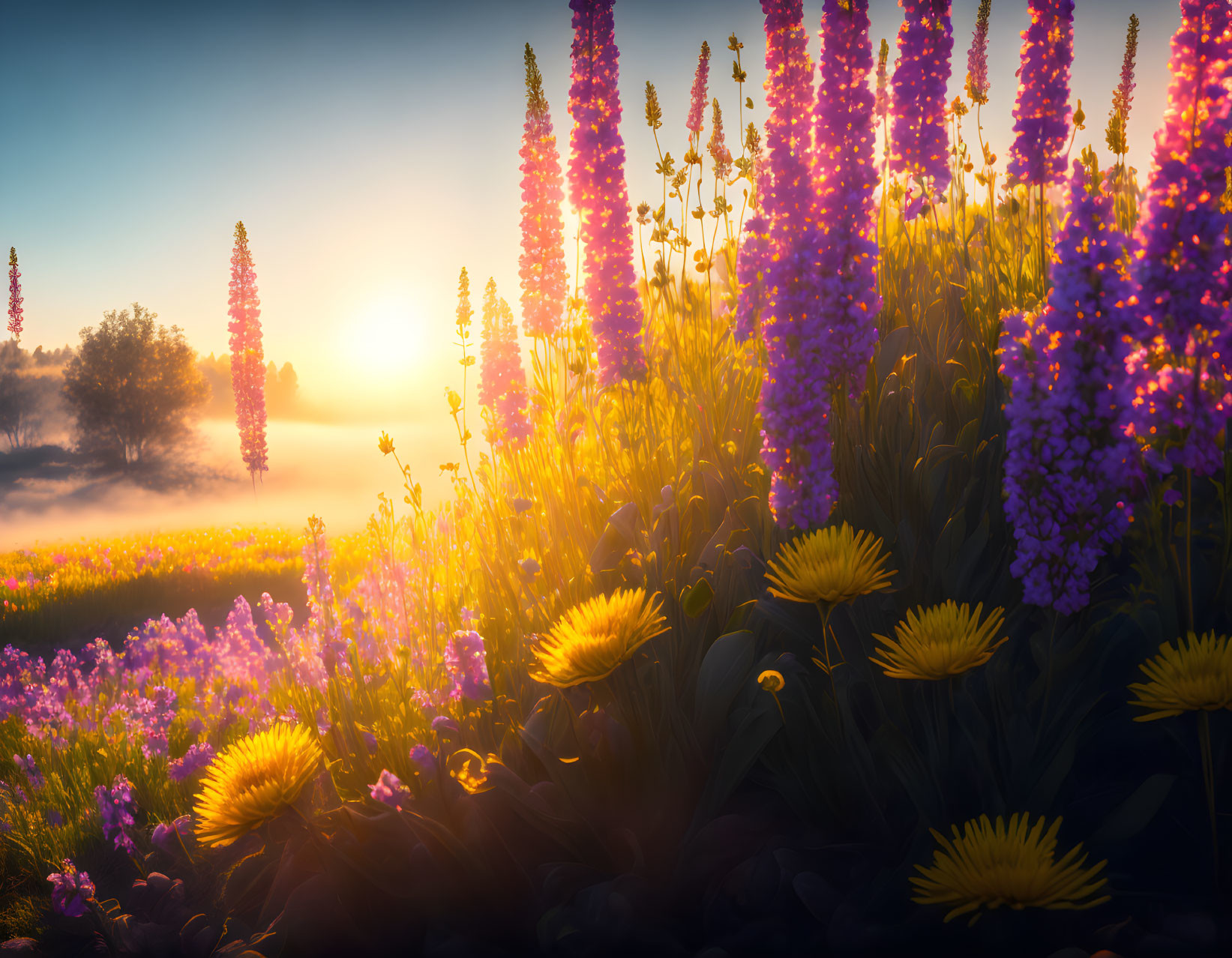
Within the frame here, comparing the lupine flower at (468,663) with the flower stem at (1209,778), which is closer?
the flower stem at (1209,778)

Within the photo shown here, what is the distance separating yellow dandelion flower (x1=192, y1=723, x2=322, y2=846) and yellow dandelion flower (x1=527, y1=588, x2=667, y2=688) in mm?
519

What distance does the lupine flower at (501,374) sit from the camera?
383 centimetres

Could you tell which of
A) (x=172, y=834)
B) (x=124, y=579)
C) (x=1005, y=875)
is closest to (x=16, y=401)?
(x=124, y=579)

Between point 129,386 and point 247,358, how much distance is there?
23755 mm

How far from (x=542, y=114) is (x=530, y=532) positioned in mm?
1938

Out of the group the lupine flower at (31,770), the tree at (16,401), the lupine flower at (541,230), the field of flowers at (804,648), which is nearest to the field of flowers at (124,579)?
the lupine flower at (31,770)

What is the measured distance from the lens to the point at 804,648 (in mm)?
1907

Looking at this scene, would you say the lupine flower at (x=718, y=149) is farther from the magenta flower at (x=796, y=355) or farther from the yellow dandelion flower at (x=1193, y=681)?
the yellow dandelion flower at (x=1193, y=681)

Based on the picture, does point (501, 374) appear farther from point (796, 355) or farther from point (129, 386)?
point (129, 386)

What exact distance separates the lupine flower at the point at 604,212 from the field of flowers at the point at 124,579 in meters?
4.88

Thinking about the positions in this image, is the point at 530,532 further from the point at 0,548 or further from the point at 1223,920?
the point at 0,548

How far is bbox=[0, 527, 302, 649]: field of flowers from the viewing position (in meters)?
5.70

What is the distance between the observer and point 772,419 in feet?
6.18

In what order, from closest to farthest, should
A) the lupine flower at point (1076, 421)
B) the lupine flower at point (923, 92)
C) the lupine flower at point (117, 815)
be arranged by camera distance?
1. the lupine flower at point (1076, 421)
2. the lupine flower at point (117, 815)
3. the lupine flower at point (923, 92)
